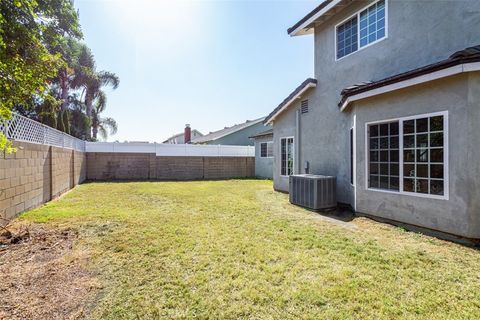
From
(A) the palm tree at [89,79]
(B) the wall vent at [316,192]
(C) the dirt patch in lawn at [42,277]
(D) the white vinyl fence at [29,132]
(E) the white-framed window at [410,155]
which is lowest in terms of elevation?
(C) the dirt patch in lawn at [42,277]

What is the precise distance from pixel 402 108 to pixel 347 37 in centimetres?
412

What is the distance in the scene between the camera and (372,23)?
7.57m

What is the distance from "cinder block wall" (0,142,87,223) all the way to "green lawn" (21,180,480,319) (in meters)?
0.88

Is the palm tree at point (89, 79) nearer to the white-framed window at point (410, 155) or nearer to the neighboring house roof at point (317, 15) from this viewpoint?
the neighboring house roof at point (317, 15)

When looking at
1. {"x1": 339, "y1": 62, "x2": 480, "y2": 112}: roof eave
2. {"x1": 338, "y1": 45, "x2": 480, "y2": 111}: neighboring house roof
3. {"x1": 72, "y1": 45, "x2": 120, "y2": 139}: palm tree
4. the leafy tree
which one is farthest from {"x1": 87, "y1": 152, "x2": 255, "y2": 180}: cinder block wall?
{"x1": 338, "y1": 45, "x2": 480, "y2": 111}: neighboring house roof

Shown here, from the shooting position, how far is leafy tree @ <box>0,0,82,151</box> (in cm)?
374

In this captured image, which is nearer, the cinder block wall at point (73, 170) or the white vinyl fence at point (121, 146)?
the cinder block wall at point (73, 170)

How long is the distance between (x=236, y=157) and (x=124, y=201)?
12053 mm

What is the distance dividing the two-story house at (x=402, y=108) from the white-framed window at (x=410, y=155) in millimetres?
22

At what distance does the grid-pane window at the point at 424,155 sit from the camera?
5.15m

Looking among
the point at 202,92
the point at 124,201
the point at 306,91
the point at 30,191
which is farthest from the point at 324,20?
→ the point at 202,92

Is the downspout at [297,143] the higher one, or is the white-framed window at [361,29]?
the white-framed window at [361,29]

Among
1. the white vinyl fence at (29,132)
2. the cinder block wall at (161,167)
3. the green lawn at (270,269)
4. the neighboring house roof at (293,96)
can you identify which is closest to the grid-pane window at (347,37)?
the neighboring house roof at (293,96)

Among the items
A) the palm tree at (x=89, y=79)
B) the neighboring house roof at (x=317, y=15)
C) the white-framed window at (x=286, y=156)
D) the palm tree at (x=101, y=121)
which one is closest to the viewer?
the neighboring house roof at (x=317, y=15)
